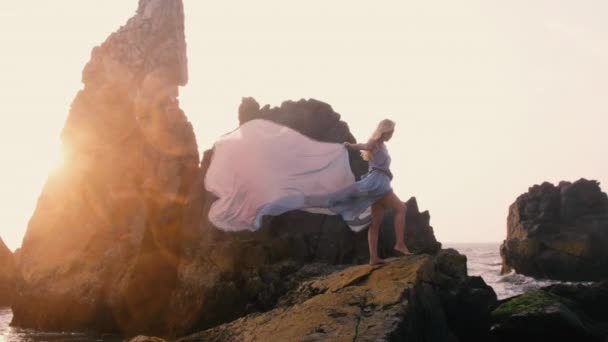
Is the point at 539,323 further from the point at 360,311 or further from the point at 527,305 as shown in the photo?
the point at 360,311

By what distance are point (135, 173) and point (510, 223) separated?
45296mm

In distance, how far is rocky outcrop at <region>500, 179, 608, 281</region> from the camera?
52.0m

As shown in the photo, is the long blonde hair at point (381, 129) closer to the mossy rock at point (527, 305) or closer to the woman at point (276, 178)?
the woman at point (276, 178)

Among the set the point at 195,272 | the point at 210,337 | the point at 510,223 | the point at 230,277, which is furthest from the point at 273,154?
the point at 510,223

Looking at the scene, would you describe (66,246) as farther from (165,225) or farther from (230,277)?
(230,277)

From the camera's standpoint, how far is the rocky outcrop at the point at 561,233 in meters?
52.0

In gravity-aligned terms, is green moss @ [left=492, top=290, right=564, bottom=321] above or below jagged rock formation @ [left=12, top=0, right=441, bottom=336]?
below

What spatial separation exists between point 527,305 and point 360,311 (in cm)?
798

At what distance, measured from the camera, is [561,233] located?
54500mm

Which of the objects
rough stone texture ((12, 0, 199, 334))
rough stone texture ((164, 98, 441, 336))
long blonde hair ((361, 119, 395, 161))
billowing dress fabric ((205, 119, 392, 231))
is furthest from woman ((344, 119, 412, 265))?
rough stone texture ((12, 0, 199, 334))

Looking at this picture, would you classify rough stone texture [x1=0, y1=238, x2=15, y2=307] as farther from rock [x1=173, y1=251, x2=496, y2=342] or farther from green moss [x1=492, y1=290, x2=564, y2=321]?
rock [x1=173, y1=251, x2=496, y2=342]

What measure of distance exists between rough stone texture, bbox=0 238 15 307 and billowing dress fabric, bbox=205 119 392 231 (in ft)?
148

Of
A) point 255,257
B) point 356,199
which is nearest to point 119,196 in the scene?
point 255,257

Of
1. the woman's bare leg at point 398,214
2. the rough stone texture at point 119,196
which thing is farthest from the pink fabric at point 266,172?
the rough stone texture at point 119,196
